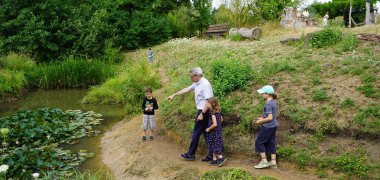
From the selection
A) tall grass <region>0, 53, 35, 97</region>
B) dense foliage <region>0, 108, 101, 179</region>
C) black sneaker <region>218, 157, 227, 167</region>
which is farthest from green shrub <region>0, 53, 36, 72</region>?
black sneaker <region>218, 157, 227, 167</region>

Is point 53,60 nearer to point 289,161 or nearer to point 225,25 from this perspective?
point 225,25

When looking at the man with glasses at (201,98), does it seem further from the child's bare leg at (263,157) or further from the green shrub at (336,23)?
the green shrub at (336,23)

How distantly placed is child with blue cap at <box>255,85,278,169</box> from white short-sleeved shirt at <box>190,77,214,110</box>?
1008 mm

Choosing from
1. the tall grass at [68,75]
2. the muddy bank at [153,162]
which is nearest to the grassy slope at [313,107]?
the muddy bank at [153,162]

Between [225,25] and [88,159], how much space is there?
17444 millimetres

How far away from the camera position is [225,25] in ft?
81.6

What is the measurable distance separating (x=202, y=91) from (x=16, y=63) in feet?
44.5

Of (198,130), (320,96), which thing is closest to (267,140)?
(198,130)

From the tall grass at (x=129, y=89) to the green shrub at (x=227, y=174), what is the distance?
5970 millimetres

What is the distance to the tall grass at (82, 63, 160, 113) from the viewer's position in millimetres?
13123

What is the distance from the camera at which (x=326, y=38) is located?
11.7 metres

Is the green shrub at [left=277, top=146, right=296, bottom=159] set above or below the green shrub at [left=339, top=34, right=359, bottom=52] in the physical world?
below

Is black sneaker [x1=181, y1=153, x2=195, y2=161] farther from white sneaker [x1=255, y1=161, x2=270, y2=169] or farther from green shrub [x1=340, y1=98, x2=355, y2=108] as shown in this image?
green shrub [x1=340, y1=98, x2=355, y2=108]

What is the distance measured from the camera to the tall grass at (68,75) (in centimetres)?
1795
